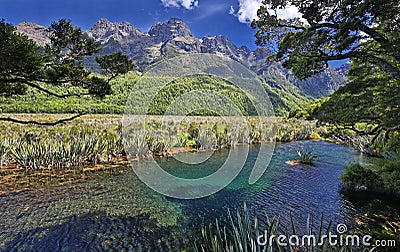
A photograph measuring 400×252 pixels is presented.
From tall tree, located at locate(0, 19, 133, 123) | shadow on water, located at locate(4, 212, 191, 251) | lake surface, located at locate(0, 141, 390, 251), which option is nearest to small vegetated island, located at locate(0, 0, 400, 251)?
tall tree, located at locate(0, 19, 133, 123)

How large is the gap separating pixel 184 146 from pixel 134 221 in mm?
10855

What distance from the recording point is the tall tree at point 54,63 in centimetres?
298

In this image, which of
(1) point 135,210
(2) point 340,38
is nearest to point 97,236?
(1) point 135,210

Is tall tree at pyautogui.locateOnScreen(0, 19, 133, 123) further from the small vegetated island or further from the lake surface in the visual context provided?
the lake surface

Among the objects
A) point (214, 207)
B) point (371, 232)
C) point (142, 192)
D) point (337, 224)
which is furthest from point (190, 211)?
point (371, 232)

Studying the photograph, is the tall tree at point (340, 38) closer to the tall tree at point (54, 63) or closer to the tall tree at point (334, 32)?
the tall tree at point (334, 32)

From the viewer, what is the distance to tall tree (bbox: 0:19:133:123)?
298 cm

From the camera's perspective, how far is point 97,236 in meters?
4.72

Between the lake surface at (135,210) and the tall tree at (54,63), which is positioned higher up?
the tall tree at (54,63)

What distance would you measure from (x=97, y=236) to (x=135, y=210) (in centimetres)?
137

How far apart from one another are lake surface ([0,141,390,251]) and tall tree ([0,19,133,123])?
9.31ft

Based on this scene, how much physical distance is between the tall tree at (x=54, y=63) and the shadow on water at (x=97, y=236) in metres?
2.64

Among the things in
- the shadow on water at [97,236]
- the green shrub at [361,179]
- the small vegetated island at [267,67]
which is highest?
the small vegetated island at [267,67]

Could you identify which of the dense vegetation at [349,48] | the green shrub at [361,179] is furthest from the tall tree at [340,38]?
the green shrub at [361,179]
